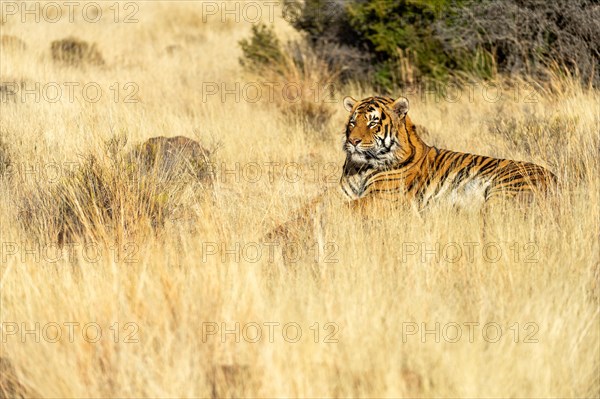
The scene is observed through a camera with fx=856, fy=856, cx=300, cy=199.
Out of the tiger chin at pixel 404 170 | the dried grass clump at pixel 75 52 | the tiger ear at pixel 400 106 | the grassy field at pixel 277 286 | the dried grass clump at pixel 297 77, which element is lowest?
the grassy field at pixel 277 286

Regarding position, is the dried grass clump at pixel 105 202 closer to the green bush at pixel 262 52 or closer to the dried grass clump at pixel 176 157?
the dried grass clump at pixel 176 157

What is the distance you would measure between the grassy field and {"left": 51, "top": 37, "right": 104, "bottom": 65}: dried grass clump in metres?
6.49

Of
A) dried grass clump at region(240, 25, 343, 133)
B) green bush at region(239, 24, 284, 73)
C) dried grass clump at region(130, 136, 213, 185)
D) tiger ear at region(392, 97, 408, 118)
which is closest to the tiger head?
tiger ear at region(392, 97, 408, 118)

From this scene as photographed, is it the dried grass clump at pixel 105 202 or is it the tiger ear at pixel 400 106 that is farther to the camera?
the tiger ear at pixel 400 106

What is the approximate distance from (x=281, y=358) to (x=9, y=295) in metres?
1.42

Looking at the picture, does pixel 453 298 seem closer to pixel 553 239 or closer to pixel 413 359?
pixel 413 359

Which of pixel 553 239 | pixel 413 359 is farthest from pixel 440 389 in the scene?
pixel 553 239

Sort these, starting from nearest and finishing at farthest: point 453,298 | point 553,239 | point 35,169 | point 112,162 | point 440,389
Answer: point 440,389, point 453,298, point 553,239, point 112,162, point 35,169

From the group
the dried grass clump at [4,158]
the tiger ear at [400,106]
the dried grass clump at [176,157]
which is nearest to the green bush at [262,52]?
the dried grass clump at [176,157]

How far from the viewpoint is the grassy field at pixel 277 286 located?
3061mm

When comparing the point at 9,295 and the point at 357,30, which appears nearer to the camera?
the point at 9,295

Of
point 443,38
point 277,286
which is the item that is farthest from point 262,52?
point 277,286

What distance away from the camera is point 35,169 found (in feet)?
21.5

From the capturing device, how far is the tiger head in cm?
588
